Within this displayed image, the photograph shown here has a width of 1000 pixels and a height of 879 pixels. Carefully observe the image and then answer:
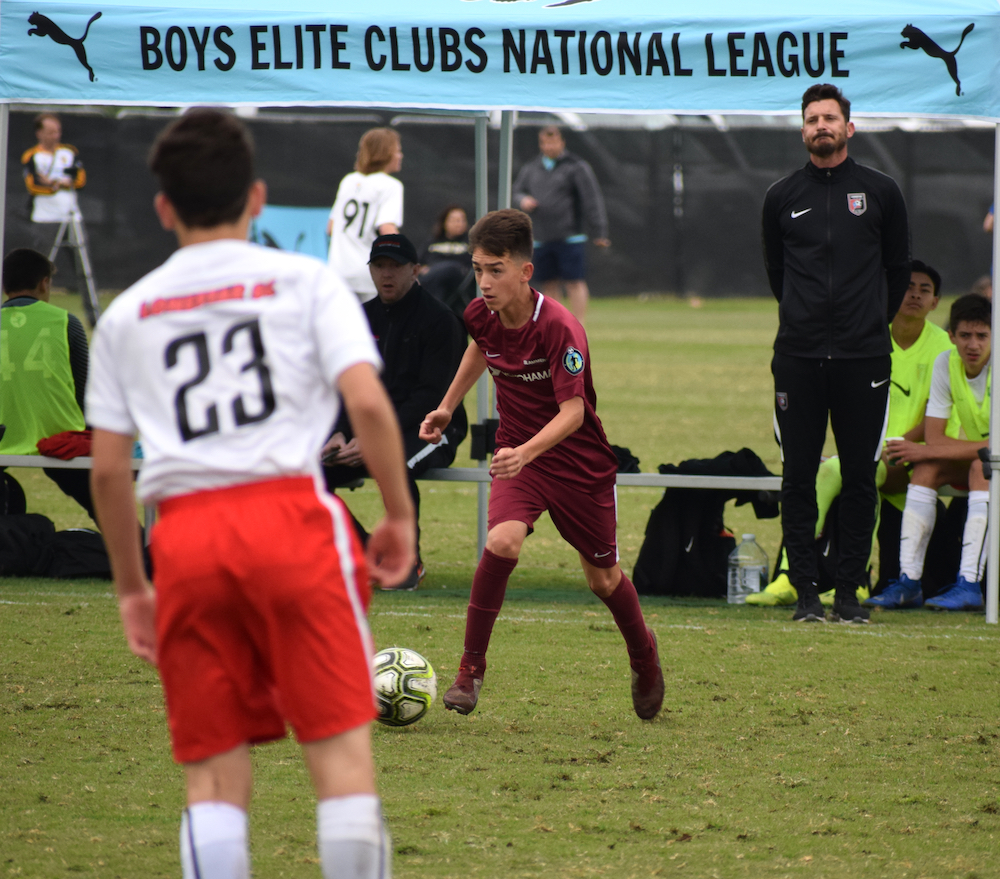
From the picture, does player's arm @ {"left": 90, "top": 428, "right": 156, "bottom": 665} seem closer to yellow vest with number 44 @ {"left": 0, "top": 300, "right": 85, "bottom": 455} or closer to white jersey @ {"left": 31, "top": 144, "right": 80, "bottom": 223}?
yellow vest with number 44 @ {"left": 0, "top": 300, "right": 85, "bottom": 455}

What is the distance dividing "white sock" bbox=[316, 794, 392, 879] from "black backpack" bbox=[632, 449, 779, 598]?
4.70 meters

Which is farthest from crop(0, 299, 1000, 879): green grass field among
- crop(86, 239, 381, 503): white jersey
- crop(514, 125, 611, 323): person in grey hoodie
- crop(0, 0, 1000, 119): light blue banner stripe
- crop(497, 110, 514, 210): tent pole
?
crop(514, 125, 611, 323): person in grey hoodie

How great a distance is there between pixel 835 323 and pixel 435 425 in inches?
89.6

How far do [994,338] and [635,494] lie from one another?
403 centimetres

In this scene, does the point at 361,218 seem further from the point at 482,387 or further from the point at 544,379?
the point at 544,379

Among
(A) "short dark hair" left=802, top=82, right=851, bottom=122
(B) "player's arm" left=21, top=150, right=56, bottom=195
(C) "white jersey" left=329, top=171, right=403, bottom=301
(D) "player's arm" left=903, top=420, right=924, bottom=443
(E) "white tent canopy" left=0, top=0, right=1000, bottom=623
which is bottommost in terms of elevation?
(D) "player's arm" left=903, top=420, right=924, bottom=443

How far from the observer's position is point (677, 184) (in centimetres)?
2522

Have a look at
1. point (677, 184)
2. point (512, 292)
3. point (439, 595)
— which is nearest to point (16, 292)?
point (439, 595)

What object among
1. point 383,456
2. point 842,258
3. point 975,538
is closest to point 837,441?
point 842,258

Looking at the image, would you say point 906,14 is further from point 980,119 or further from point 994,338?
point 994,338

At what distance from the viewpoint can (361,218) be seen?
9.88 meters

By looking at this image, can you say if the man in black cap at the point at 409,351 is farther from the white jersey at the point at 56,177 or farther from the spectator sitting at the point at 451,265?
the white jersey at the point at 56,177

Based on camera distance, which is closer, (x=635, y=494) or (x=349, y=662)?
Result: (x=349, y=662)

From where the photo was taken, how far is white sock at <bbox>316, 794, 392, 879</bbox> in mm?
2207
